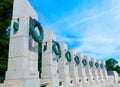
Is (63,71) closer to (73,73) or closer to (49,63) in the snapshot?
(73,73)

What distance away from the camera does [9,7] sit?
47.1ft

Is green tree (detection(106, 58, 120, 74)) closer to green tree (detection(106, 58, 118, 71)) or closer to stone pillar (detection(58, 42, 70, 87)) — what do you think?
green tree (detection(106, 58, 118, 71))

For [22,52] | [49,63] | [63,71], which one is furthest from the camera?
[63,71]

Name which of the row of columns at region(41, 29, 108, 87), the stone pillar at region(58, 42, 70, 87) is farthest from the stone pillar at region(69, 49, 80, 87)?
the stone pillar at region(58, 42, 70, 87)

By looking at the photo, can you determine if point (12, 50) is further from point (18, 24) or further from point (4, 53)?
point (4, 53)

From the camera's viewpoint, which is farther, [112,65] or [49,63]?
[112,65]

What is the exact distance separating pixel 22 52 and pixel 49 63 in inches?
151

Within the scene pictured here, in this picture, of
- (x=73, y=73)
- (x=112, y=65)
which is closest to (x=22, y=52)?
(x=73, y=73)

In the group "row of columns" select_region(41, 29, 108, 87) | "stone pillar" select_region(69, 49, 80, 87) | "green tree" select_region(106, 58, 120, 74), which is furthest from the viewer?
"green tree" select_region(106, 58, 120, 74)

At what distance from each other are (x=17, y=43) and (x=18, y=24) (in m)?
0.96

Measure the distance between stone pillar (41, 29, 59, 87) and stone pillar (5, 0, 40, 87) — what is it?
8.20ft

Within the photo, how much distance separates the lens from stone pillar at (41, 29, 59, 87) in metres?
10.7

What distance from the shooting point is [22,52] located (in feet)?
23.8

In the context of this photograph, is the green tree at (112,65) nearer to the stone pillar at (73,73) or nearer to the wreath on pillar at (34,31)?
the stone pillar at (73,73)
